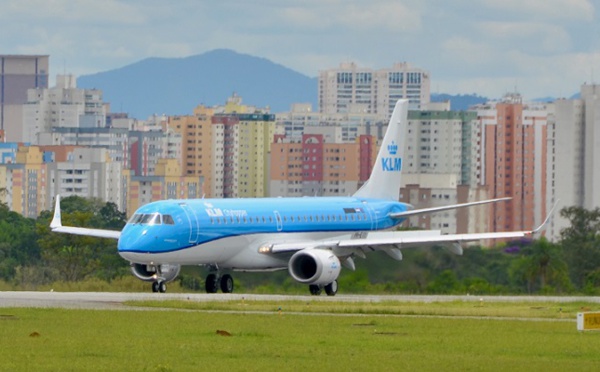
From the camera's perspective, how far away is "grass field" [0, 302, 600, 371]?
99.0 feet

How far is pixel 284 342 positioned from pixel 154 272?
2289 cm

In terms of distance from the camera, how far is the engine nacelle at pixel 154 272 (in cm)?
5656

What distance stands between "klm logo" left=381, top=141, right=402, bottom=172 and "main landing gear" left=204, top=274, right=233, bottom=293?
11127mm

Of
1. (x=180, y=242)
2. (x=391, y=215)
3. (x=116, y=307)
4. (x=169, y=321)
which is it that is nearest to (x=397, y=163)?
(x=391, y=215)

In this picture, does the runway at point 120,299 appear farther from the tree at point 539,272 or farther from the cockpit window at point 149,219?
the tree at point 539,272

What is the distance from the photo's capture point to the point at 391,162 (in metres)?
67.6

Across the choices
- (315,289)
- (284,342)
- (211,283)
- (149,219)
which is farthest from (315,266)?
(284,342)

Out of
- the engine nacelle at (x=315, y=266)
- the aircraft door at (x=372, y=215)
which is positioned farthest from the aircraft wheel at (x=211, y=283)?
the aircraft door at (x=372, y=215)

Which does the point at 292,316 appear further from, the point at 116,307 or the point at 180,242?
the point at 180,242

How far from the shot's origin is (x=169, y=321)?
39.3m

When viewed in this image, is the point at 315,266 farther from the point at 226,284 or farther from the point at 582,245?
the point at 582,245

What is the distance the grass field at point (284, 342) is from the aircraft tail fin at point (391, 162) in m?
23.1

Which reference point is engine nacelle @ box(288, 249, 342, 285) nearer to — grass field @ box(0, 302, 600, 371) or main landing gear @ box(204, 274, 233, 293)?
main landing gear @ box(204, 274, 233, 293)

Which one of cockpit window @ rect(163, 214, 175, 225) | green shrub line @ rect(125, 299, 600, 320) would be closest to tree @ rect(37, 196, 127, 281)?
cockpit window @ rect(163, 214, 175, 225)
